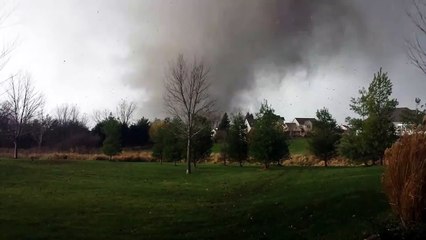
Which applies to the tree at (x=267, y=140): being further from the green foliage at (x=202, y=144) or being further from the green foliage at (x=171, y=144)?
the green foliage at (x=171, y=144)

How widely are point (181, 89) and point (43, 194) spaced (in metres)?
22.8

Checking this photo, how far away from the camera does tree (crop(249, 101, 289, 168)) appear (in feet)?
132

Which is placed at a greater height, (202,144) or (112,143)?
(112,143)

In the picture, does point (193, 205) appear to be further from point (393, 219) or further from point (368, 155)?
point (368, 155)

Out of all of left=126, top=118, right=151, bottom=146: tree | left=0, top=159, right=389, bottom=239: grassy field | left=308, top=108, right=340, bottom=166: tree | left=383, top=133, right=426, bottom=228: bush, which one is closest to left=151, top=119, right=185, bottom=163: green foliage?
left=308, top=108, right=340, bottom=166: tree

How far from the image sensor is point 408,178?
816cm

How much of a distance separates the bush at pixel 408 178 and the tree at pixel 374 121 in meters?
30.5

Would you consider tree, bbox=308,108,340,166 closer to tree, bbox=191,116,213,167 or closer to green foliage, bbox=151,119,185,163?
tree, bbox=191,116,213,167

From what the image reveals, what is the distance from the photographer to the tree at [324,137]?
150 feet

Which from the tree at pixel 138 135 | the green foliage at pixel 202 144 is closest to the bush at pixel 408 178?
the green foliage at pixel 202 144

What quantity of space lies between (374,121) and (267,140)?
30.9ft

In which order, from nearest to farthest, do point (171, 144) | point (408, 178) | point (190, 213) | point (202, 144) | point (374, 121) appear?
point (408, 178) < point (190, 213) < point (374, 121) < point (202, 144) < point (171, 144)

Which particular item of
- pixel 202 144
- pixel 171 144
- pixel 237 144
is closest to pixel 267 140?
pixel 237 144

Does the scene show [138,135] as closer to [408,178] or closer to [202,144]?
[202,144]
